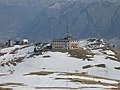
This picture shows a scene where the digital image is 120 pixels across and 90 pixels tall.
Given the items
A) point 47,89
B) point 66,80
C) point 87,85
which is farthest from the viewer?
point 66,80

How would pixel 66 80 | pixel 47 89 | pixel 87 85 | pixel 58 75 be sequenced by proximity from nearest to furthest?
pixel 47 89, pixel 87 85, pixel 66 80, pixel 58 75

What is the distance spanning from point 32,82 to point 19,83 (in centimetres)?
494

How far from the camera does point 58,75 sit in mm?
190125

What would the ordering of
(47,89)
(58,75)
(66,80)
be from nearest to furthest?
(47,89), (66,80), (58,75)

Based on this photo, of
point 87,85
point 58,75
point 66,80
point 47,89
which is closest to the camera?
point 47,89

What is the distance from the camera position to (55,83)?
6403 inches

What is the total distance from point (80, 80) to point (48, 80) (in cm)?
1165

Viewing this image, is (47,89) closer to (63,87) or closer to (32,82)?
(63,87)

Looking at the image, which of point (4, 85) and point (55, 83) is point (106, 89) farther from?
point (4, 85)

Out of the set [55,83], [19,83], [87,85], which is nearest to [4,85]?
[19,83]

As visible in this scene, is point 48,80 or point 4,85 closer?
point 4,85

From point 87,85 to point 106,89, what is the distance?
37.3ft

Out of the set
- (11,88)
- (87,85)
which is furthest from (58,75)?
(11,88)

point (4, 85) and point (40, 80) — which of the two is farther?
point (40, 80)
